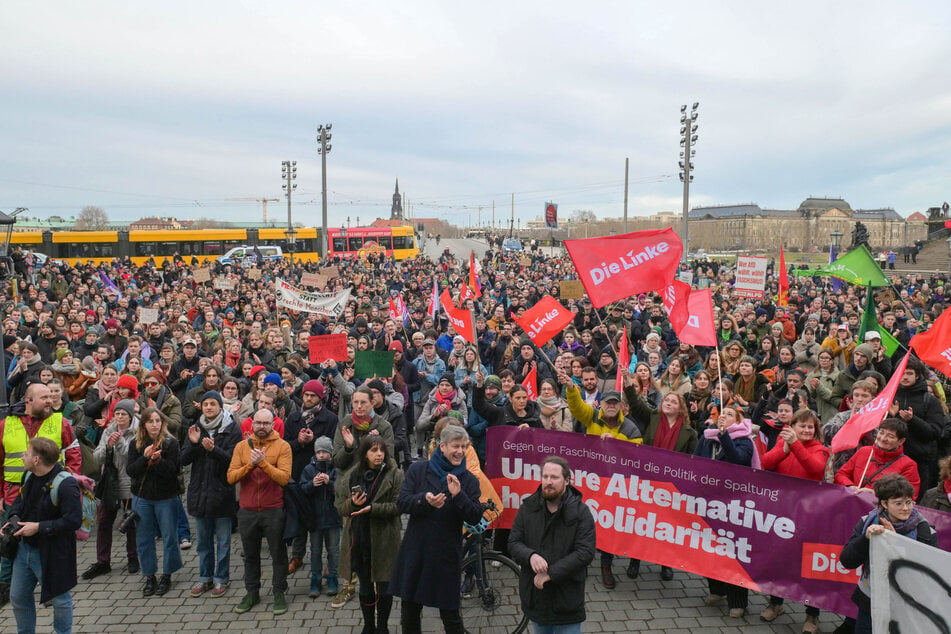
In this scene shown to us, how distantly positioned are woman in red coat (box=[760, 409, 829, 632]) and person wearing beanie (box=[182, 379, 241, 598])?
4.63m

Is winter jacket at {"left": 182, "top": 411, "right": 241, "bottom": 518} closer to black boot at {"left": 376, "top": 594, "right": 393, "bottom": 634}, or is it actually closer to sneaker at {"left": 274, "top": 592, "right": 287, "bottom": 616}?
sneaker at {"left": 274, "top": 592, "right": 287, "bottom": 616}

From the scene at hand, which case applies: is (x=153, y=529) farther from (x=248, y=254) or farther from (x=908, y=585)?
(x=248, y=254)

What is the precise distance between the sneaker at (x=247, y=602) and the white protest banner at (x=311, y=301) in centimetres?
864

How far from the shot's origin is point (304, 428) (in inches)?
247

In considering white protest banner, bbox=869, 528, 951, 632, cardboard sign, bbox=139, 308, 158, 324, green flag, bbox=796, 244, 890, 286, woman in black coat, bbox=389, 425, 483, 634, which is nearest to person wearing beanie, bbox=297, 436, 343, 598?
woman in black coat, bbox=389, 425, 483, 634

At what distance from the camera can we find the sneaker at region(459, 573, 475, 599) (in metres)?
5.34

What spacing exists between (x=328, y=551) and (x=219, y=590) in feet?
3.33

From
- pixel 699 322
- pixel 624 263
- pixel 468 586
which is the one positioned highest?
pixel 624 263

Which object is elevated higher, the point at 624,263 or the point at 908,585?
the point at 624,263

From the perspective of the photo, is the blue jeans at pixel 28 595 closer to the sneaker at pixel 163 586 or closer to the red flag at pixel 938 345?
the sneaker at pixel 163 586

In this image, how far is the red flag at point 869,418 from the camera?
15.6 feet

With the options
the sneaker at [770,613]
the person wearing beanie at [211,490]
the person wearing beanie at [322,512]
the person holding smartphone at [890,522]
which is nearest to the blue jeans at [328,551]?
the person wearing beanie at [322,512]

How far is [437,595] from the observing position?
→ 452 cm

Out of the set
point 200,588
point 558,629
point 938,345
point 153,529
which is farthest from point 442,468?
point 938,345
